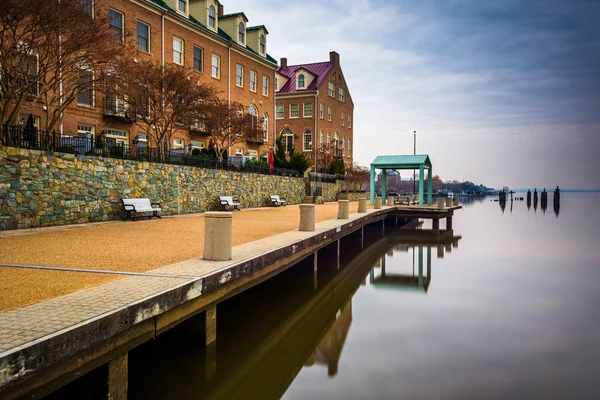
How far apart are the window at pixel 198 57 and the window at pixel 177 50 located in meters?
1.59

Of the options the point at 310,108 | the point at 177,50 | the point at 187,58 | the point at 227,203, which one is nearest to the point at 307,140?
the point at 310,108

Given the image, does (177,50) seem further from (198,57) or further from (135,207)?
(135,207)

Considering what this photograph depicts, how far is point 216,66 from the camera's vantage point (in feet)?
112

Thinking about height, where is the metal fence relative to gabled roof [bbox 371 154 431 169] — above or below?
below

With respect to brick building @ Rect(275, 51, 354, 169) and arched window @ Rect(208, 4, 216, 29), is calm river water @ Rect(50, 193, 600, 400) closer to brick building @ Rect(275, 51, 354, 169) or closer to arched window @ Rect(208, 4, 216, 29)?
arched window @ Rect(208, 4, 216, 29)

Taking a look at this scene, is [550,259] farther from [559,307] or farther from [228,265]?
[228,265]

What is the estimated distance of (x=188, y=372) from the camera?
22.5 ft

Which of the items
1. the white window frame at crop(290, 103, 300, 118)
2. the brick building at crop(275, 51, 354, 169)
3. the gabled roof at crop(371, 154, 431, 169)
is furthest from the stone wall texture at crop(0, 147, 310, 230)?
the white window frame at crop(290, 103, 300, 118)

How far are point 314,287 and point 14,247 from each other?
781 cm

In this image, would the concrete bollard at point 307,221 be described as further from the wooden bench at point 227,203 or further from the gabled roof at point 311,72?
the gabled roof at point 311,72

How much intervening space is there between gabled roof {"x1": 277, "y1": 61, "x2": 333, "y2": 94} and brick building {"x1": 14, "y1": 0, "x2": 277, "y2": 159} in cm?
1279

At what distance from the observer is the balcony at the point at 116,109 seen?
24.1 metres

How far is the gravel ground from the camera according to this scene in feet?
19.9

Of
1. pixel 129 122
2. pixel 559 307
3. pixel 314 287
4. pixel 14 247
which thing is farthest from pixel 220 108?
pixel 559 307
